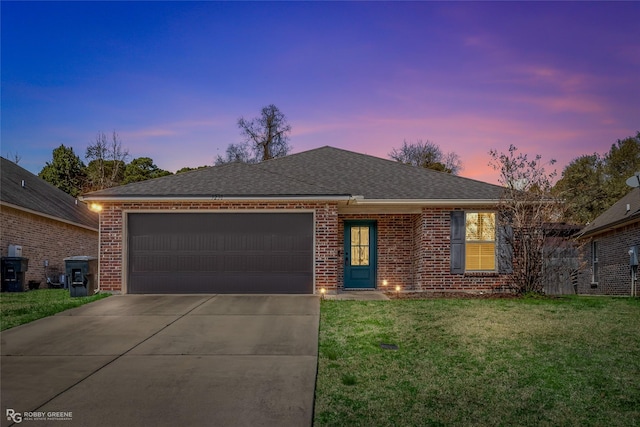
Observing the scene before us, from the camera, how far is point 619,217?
799 inches

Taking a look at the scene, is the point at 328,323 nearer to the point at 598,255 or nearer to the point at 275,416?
the point at 275,416

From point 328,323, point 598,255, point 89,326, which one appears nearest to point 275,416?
point 328,323

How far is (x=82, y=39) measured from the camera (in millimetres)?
15898

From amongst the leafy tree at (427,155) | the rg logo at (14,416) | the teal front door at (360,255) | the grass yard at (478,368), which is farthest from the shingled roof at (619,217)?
the rg logo at (14,416)

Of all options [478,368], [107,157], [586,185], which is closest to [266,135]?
[107,157]

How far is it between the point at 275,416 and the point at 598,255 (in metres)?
22.8

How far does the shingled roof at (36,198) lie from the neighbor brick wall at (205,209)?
579 cm

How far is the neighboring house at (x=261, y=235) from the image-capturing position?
1265 cm

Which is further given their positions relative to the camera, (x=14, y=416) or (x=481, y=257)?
(x=481, y=257)

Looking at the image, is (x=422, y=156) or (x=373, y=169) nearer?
(x=373, y=169)

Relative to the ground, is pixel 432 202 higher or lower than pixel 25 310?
higher

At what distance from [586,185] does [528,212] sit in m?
29.4

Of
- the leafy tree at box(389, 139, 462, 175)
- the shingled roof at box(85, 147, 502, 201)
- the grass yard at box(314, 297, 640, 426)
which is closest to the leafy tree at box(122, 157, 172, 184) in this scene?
the leafy tree at box(389, 139, 462, 175)

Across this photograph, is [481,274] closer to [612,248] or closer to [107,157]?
[612,248]
